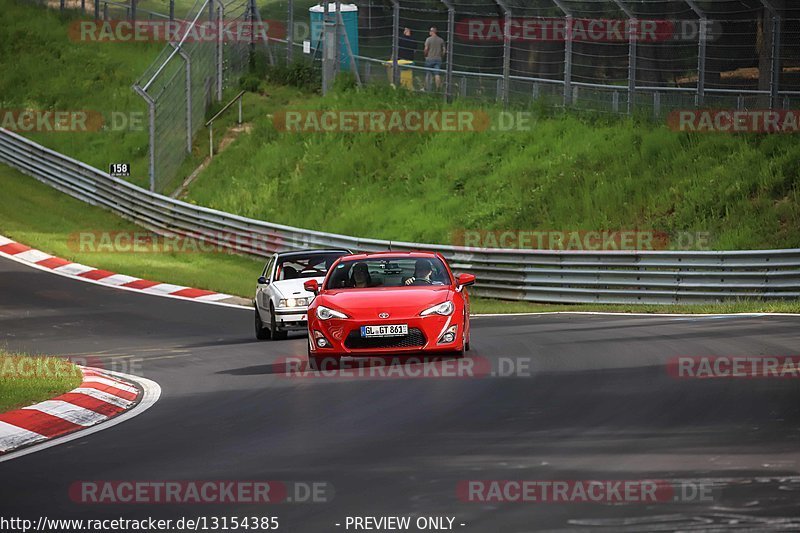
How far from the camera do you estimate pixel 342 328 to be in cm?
1514

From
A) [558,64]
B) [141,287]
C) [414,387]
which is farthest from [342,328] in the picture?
[558,64]

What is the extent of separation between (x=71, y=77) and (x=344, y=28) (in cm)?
1556

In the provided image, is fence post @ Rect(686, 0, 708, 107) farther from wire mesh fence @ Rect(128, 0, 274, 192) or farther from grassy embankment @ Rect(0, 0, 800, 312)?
wire mesh fence @ Rect(128, 0, 274, 192)

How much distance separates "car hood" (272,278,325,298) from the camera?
66.0 feet

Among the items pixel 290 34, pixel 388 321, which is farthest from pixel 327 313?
pixel 290 34

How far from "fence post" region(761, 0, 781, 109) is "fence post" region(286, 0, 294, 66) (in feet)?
60.2

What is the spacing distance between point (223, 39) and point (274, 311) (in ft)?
83.4

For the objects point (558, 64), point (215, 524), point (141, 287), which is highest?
point (558, 64)

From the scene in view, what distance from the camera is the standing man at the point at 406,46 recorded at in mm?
37125

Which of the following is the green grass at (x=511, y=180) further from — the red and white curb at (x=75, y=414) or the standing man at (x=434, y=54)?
the red and white curb at (x=75, y=414)

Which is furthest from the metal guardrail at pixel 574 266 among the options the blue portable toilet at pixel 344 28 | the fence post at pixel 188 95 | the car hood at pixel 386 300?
the car hood at pixel 386 300

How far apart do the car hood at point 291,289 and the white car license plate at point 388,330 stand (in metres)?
5.18

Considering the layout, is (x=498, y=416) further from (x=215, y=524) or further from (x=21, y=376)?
(x=21, y=376)

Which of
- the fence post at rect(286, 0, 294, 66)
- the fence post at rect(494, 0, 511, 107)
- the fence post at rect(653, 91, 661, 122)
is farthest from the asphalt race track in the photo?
the fence post at rect(286, 0, 294, 66)
